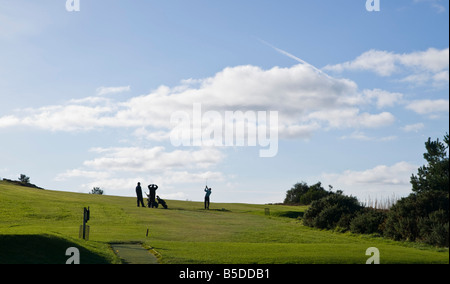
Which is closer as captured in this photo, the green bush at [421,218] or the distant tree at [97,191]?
the green bush at [421,218]

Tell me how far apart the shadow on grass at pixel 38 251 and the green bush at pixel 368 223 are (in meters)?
19.3

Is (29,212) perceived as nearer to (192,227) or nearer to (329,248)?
(192,227)

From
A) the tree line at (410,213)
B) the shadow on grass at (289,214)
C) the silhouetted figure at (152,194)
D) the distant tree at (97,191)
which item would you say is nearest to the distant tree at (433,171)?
the tree line at (410,213)

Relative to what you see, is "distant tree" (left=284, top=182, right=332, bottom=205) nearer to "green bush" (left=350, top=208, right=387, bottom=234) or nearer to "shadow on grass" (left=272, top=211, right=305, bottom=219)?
"shadow on grass" (left=272, top=211, right=305, bottom=219)

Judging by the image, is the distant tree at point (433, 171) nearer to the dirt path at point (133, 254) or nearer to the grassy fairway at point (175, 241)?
the grassy fairway at point (175, 241)

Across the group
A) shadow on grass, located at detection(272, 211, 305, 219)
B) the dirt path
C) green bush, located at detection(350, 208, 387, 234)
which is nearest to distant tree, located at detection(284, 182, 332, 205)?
shadow on grass, located at detection(272, 211, 305, 219)

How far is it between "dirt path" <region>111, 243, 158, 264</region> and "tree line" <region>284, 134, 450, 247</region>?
1341 cm

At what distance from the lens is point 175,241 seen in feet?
85.4

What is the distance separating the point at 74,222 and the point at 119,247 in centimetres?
1553

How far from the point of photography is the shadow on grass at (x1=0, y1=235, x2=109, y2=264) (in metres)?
17.2

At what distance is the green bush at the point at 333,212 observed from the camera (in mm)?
35344
